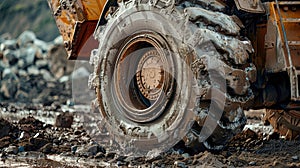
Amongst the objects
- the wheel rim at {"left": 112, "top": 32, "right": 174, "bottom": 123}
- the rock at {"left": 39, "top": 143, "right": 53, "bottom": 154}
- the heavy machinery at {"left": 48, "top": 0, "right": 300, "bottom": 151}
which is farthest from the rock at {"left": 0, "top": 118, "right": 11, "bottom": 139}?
the wheel rim at {"left": 112, "top": 32, "right": 174, "bottom": 123}

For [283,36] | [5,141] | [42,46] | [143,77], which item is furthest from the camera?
[42,46]

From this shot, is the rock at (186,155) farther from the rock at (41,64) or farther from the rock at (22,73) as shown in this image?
the rock at (41,64)

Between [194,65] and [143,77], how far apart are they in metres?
0.94

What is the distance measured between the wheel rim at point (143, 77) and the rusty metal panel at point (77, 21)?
5.45 feet

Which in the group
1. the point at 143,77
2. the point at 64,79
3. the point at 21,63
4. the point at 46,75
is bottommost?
the point at 143,77

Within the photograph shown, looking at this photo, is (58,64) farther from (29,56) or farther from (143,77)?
(143,77)

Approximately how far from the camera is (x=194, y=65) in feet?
18.8

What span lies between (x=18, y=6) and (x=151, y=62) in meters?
48.9

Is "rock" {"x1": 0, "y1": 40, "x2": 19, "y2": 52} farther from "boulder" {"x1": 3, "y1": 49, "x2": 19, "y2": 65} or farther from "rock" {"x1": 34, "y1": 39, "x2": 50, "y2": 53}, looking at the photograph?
"rock" {"x1": 34, "y1": 39, "x2": 50, "y2": 53}

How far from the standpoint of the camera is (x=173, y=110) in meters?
5.90

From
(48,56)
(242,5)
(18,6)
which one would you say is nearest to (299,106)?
(242,5)

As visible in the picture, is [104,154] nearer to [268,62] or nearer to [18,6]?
[268,62]

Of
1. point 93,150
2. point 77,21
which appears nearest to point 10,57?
point 77,21

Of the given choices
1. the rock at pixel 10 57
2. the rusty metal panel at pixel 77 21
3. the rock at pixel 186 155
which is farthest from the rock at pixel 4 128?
the rock at pixel 10 57
